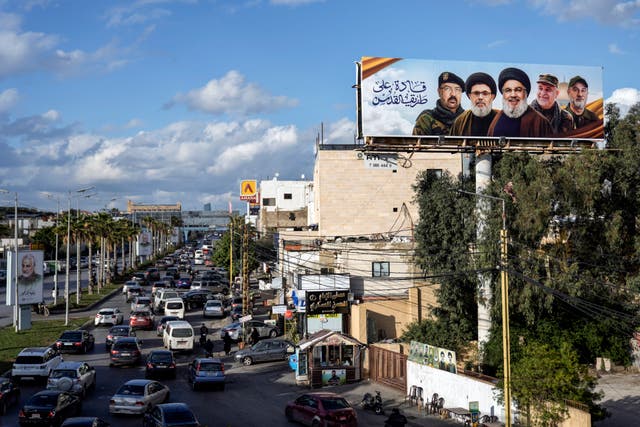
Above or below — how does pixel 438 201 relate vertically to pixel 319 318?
above

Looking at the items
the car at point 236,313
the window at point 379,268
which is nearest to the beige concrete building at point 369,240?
the window at point 379,268

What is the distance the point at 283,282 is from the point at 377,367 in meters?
20.3

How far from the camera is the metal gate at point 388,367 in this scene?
31984mm

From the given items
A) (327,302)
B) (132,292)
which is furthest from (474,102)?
(132,292)

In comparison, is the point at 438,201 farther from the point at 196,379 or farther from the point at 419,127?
the point at 196,379

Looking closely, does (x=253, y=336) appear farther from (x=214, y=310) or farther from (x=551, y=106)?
(x=551, y=106)

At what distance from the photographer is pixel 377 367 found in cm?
3375

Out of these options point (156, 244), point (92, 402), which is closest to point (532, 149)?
point (92, 402)

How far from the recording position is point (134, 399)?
979 inches

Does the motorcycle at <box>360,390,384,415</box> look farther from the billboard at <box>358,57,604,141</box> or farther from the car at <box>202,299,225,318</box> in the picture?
the car at <box>202,299,225,318</box>

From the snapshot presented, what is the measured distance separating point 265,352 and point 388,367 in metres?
8.90

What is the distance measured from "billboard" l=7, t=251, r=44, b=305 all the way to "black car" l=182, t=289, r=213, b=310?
16.3 metres

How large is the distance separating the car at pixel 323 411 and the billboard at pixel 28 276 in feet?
99.4

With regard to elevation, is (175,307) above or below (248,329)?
above
